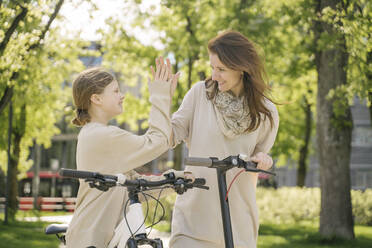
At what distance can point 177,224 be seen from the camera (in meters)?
3.42

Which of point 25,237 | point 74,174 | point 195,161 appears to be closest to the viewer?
point 74,174

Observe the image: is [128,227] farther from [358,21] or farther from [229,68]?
[358,21]

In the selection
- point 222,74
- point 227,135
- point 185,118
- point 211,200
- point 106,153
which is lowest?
point 211,200

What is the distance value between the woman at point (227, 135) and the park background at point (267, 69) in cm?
432

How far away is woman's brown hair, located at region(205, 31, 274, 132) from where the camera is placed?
3402mm

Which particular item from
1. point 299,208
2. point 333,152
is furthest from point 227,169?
point 299,208

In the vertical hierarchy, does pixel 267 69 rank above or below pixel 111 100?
above

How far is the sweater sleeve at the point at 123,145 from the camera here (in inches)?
120

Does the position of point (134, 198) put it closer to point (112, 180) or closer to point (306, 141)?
point (112, 180)

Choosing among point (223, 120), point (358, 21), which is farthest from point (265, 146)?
point (358, 21)

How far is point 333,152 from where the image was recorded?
43.5 ft

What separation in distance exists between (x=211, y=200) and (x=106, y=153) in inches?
28.2

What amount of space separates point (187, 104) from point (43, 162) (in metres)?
47.2

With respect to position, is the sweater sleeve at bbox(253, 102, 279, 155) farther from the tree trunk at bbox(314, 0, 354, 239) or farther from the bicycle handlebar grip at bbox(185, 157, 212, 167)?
the tree trunk at bbox(314, 0, 354, 239)
